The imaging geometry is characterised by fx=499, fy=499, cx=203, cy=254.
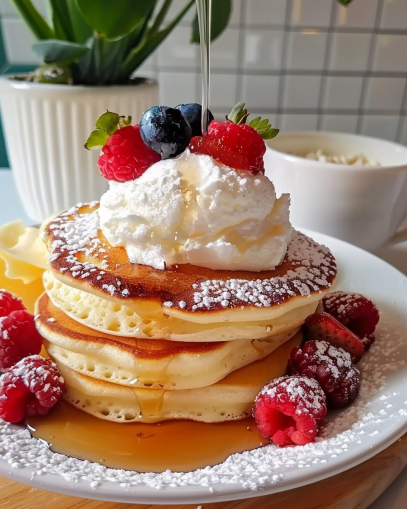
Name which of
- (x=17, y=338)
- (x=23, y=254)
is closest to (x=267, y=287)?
(x=17, y=338)

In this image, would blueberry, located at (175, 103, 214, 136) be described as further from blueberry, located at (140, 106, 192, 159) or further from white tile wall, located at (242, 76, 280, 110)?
white tile wall, located at (242, 76, 280, 110)

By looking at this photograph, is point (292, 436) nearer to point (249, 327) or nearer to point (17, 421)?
point (249, 327)

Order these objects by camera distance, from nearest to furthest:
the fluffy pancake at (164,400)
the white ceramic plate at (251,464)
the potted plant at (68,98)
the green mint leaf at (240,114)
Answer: the white ceramic plate at (251,464)
the fluffy pancake at (164,400)
the green mint leaf at (240,114)
the potted plant at (68,98)

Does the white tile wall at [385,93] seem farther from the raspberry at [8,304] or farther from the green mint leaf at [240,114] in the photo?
the raspberry at [8,304]

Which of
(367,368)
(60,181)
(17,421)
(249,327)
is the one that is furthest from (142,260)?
(60,181)

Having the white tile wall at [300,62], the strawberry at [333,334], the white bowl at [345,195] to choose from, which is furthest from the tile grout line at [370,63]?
the strawberry at [333,334]

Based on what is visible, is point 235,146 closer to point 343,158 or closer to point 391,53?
point 343,158
